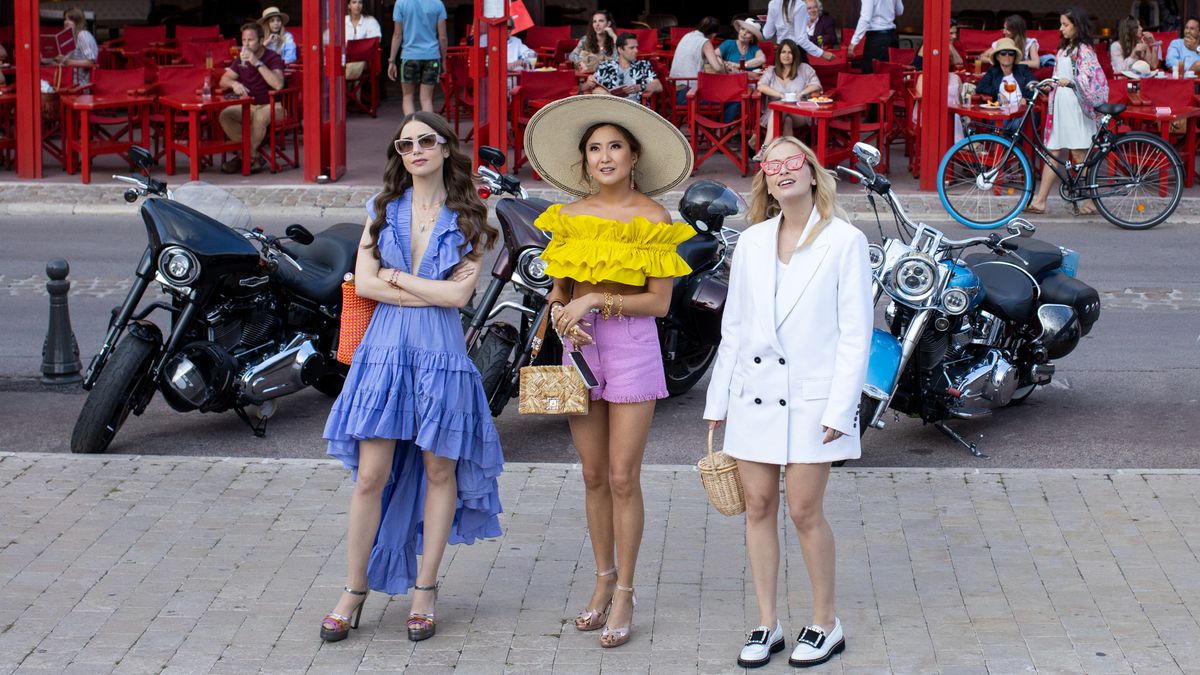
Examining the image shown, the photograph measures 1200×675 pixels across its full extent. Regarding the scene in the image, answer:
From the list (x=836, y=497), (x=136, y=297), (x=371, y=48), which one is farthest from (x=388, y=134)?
(x=836, y=497)

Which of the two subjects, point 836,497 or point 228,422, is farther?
point 228,422

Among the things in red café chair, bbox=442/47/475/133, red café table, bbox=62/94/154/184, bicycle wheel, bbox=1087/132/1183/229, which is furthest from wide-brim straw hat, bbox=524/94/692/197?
red café chair, bbox=442/47/475/133

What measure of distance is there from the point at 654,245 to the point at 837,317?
665 mm

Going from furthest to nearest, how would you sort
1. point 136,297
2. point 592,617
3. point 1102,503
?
point 136,297
point 1102,503
point 592,617

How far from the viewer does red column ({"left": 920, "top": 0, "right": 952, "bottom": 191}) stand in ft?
52.3

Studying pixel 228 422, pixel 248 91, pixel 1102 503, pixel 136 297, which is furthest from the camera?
pixel 248 91

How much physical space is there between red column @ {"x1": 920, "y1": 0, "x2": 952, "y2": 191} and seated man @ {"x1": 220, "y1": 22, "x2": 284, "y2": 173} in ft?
22.1

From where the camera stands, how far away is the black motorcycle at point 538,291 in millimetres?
7816

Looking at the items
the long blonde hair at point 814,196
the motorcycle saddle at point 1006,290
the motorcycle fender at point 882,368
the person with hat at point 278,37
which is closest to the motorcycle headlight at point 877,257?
the motorcycle fender at point 882,368

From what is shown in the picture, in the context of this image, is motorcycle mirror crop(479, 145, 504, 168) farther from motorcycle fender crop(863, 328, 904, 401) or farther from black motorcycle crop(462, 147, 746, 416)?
motorcycle fender crop(863, 328, 904, 401)

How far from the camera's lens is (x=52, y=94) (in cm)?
1755

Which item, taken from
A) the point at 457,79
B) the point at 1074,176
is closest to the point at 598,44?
the point at 457,79

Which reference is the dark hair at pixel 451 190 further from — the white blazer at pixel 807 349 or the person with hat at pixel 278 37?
the person with hat at pixel 278 37

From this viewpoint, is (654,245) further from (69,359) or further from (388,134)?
(388,134)
